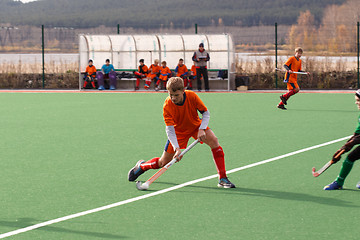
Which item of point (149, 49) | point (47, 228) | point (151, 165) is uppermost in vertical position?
point (149, 49)

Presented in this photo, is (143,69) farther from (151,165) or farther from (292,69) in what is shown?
(151,165)

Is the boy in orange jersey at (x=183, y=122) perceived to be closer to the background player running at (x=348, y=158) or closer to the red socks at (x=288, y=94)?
the background player running at (x=348, y=158)

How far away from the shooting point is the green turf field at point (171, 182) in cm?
611

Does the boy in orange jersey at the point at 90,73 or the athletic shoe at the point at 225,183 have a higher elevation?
the boy in orange jersey at the point at 90,73

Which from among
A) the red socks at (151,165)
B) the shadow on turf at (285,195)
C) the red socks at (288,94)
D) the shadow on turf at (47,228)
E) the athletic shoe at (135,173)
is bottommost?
the shadow on turf at (47,228)

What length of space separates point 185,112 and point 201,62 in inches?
742

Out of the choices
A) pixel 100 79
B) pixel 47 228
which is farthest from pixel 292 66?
pixel 47 228

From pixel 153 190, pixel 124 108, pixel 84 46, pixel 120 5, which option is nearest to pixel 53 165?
pixel 153 190

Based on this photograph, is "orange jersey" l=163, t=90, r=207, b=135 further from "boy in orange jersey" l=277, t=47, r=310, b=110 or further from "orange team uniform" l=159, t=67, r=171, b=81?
"orange team uniform" l=159, t=67, r=171, b=81

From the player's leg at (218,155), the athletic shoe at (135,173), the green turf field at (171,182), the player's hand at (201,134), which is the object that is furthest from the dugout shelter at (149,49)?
the player's hand at (201,134)

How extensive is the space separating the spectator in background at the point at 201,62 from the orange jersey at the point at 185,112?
18.4 metres

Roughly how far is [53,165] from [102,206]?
263cm

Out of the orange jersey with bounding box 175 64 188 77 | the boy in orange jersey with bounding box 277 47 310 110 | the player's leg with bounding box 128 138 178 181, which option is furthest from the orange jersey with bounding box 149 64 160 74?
the player's leg with bounding box 128 138 178 181

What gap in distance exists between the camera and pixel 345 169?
24.4ft
